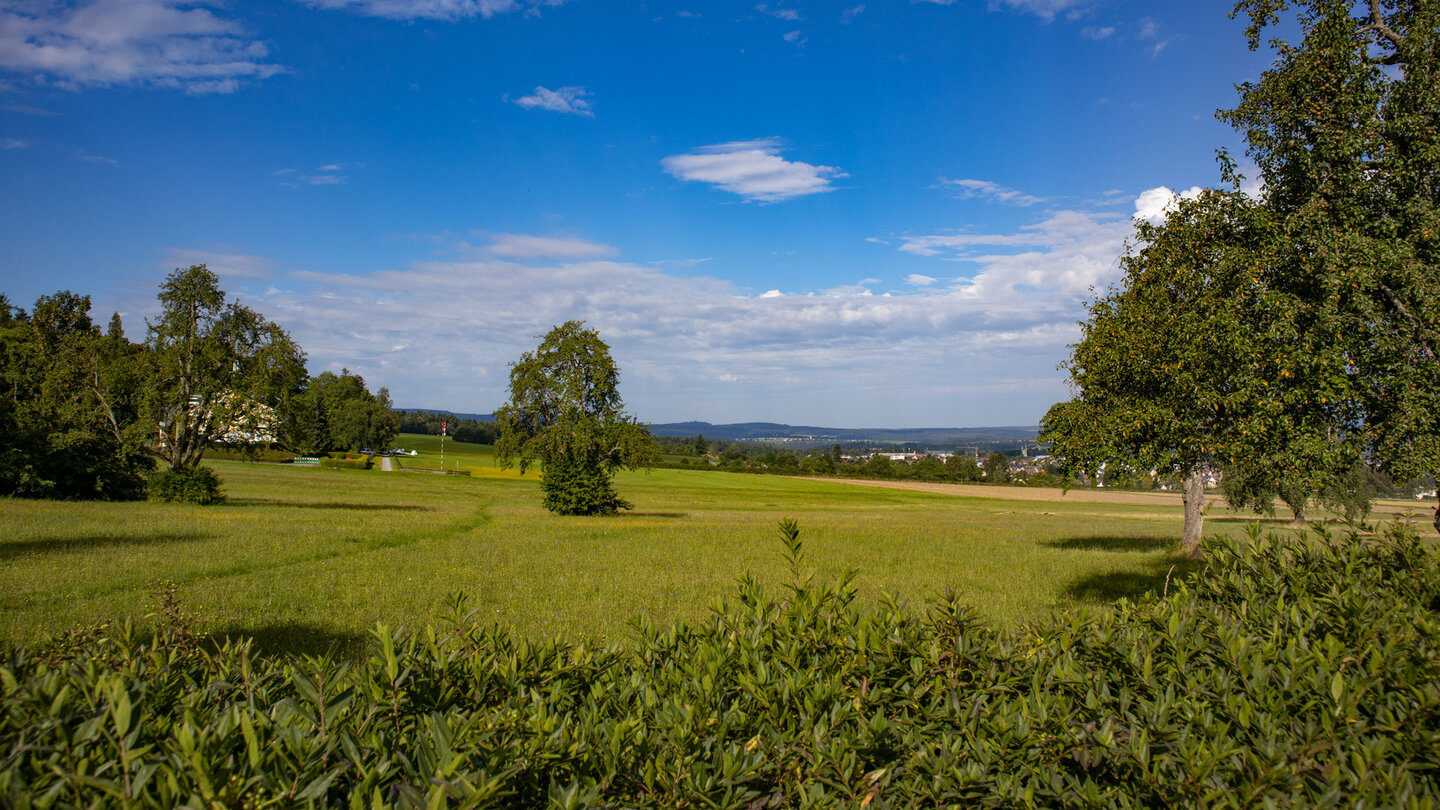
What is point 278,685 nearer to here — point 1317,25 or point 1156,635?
point 1156,635

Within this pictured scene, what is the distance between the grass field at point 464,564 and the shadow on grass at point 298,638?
0.04 metres

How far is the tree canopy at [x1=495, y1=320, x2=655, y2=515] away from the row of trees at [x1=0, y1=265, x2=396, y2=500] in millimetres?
8818

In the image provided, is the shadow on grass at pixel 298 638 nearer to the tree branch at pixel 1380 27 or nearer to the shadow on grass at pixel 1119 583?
the shadow on grass at pixel 1119 583

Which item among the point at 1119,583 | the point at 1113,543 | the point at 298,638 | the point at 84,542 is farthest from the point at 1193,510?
the point at 84,542

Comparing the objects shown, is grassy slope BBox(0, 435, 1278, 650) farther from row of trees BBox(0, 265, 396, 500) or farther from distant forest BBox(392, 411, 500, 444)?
distant forest BBox(392, 411, 500, 444)

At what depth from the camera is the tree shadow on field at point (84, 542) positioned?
14.4 m

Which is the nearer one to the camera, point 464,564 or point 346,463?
point 464,564

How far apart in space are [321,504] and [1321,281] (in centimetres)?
3620

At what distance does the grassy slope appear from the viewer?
1056cm

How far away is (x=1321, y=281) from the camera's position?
7.44 m

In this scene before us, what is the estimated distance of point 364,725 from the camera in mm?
1989

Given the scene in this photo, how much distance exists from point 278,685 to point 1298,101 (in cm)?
1160

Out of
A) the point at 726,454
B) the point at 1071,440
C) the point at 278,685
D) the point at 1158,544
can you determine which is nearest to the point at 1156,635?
the point at 278,685

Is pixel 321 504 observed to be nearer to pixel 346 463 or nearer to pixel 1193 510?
→ pixel 1193 510
